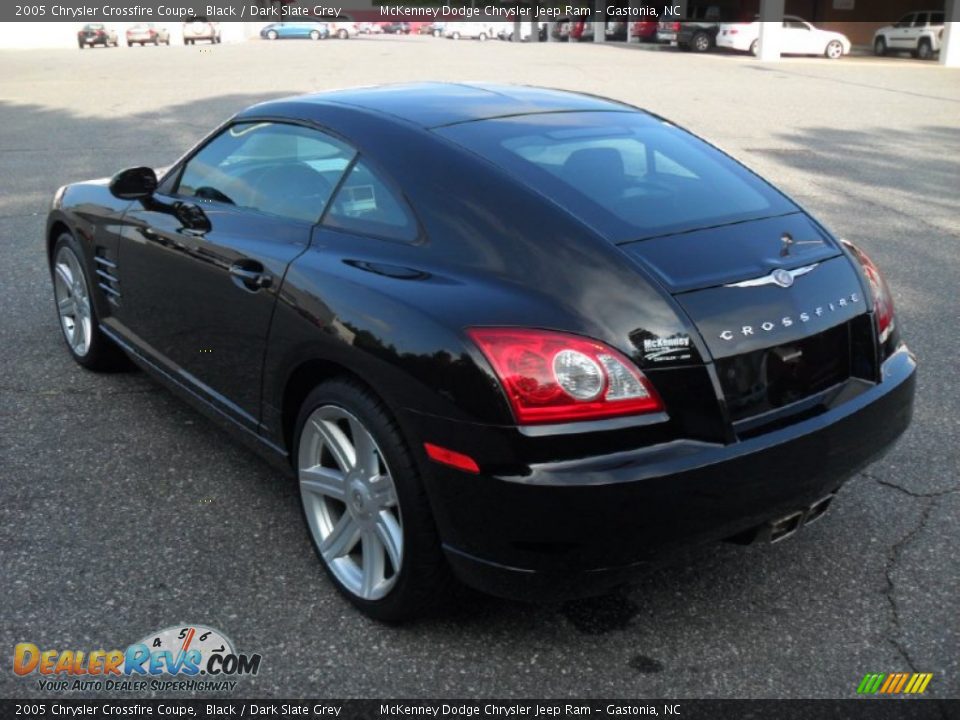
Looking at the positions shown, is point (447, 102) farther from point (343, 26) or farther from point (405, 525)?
point (343, 26)

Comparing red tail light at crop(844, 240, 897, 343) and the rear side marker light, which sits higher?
red tail light at crop(844, 240, 897, 343)

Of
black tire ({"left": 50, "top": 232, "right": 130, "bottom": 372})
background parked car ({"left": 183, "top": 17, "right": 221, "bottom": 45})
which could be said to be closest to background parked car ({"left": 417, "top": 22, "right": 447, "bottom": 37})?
background parked car ({"left": 183, "top": 17, "right": 221, "bottom": 45})

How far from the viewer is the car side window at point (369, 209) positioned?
2.97 meters

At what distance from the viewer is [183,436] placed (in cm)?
429

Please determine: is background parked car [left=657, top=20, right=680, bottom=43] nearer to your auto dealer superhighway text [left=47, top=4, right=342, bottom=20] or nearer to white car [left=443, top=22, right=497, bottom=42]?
white car [left=443, top=22, right=497, bottom=42]

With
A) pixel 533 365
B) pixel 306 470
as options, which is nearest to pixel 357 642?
pixel 306 470

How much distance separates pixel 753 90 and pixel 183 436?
19003 millimetres

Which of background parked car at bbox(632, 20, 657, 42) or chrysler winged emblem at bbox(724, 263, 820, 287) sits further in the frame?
background parked car at bbox(632, 20, 657, 42)

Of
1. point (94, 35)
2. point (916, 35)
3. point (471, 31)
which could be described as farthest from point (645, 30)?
point (94, 35)

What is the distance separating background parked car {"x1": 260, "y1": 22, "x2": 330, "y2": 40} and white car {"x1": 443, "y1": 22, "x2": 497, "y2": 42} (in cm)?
930

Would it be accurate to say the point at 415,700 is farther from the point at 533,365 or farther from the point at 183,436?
the point at 183,436

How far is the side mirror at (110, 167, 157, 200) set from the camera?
4.19 meters

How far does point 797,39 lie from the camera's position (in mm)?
35250

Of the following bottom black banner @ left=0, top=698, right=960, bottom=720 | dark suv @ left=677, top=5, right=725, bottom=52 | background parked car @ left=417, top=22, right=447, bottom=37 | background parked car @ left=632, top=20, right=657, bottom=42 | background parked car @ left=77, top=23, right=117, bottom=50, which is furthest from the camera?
background parked car @ left=417, top=22, right=447, bottom=37
